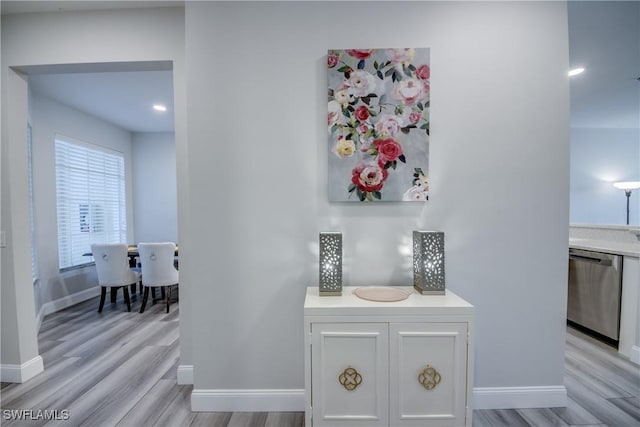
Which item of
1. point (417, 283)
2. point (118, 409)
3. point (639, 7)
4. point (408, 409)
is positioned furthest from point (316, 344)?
point (639, 7)

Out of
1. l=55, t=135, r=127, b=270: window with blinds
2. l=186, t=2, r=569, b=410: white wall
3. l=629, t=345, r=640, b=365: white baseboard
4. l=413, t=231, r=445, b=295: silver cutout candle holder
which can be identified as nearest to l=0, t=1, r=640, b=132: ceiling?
l=55, t=135, r=127, b=270: window with blinds

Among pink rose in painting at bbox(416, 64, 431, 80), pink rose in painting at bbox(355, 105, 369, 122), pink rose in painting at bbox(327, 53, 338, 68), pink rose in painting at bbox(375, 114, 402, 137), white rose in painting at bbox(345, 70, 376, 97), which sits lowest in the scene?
pink rose in painting at bbox(375, 114, 402, 137)

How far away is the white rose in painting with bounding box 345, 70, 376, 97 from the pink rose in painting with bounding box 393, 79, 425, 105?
0.47 feet

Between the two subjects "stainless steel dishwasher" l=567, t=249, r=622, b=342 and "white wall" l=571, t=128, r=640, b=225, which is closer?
"stainless steel dishwasher" l=567, t=249, r=622, b=342

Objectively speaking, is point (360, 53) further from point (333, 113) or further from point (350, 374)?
point (350, 374)

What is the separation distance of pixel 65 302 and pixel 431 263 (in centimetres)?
461

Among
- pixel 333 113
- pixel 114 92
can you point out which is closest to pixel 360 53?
pixel 333 113

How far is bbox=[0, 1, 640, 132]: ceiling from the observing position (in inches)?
83.7

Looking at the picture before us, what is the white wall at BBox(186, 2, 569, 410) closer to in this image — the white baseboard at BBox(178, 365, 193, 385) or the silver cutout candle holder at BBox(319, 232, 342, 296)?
the silver cutout candle holder at BBox(319, 232, 342, 296)

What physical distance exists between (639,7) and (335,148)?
2583 mm

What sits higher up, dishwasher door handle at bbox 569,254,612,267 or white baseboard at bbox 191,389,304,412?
dishwasher door handle at bbox 569,254,612,267

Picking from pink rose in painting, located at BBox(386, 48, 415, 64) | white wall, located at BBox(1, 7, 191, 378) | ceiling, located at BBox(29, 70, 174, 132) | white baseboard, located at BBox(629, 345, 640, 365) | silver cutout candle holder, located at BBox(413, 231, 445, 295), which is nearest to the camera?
silver cutout candle holder, located at BBox(413, 231, 445, 295)

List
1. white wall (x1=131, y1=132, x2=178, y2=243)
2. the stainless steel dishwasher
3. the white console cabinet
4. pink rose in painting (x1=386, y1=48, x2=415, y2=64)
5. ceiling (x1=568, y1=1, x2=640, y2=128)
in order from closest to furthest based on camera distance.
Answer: the white console cabinet → pink rose in painting (x1=386, y1=48, x2=415, y2=64) → ceiling (x1=568, y1=1, x2=640, y2=128) → the stainless steel dishwasher → white wall (x1=131, y1=132, x2=178, y2=243)

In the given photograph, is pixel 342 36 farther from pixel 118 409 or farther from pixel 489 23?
pixel 118 409
